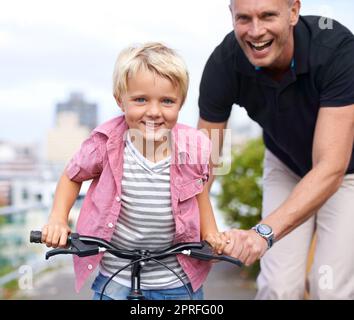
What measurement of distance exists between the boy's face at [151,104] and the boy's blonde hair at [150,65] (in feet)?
0.06

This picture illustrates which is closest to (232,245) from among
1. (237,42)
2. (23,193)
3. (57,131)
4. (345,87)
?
(345,87)

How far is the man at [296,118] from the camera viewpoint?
2906mm

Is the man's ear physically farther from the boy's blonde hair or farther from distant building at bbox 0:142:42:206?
distant building at bbox 0:142:42:206

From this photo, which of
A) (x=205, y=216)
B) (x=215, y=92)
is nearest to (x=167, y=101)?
(x=205, y=216)

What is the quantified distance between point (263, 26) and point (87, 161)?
95cm

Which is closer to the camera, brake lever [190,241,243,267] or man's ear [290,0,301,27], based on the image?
brake lever [190,241,243,267]

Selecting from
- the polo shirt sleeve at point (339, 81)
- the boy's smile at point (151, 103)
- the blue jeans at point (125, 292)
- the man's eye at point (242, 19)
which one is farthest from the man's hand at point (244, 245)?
the man's eye at point (242, 19)

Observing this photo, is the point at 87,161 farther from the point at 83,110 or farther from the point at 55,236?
the point at 83,110

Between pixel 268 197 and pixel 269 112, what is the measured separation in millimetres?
475

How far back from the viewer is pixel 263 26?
293 centimetres

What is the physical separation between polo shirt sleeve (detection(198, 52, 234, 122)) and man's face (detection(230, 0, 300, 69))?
256 mm

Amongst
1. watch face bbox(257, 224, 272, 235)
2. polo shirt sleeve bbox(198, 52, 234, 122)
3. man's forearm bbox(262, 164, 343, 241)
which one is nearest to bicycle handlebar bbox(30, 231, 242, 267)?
watch face bbox(257, 224, 272, 235)

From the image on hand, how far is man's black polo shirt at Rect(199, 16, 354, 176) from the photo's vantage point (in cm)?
307

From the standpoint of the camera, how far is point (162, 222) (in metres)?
2.52
